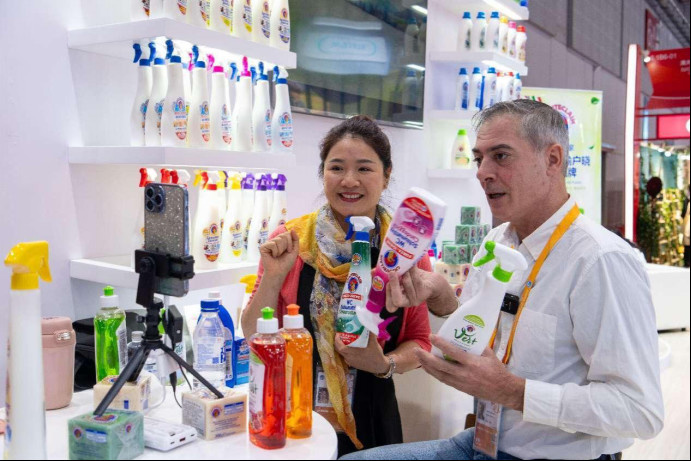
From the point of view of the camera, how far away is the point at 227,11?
2256mm

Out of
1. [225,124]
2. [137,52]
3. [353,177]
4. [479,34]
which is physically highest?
[479,34]

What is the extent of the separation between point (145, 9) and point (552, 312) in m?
1.51

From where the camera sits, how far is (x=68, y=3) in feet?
7.28

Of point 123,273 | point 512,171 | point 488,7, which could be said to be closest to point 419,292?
point 512,171

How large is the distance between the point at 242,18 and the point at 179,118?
1.49 ft

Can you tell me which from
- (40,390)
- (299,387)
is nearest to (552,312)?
(299,387)

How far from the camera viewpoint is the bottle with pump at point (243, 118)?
2.39 meters

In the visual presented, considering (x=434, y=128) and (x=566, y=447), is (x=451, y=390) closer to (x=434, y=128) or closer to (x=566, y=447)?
(x=566, y=447)

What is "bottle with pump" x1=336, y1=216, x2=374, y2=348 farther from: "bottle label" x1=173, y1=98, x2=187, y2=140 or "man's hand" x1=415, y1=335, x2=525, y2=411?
"bottle label" x1=173, y1=98, x2=187, y2=140

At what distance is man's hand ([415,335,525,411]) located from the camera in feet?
4.96

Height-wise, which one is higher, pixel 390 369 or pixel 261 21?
pixel 261 21

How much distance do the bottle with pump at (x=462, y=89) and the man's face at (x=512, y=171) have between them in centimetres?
265

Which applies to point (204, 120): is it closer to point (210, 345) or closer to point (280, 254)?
point (280, 254)

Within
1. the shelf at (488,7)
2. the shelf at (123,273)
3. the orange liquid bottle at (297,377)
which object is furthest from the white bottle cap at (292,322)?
the shelf at (488,7)
